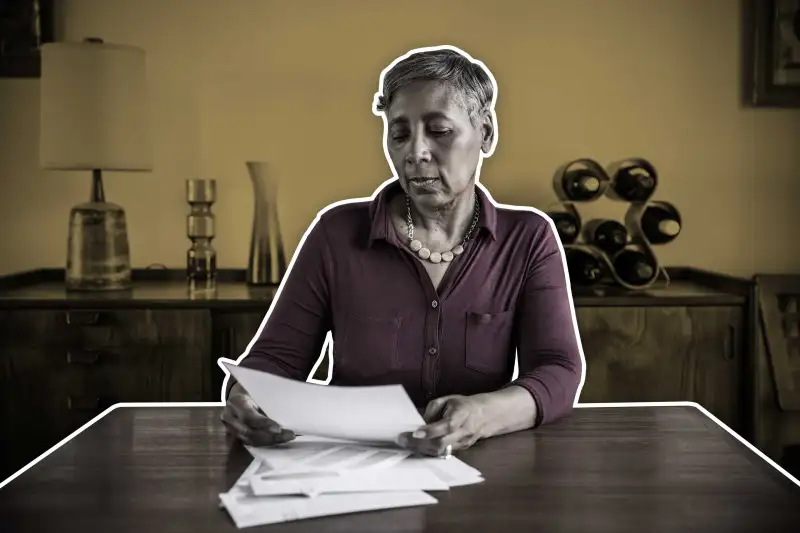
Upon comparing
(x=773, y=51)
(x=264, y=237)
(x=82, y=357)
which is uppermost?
(x=773, y=51)

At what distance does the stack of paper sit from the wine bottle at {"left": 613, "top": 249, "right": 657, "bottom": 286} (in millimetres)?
1813

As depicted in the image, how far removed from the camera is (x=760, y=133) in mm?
3459

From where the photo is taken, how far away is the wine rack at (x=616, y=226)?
3137 millimetres

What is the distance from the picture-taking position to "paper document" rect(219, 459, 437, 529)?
1.21m

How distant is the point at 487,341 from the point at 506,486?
64 centimetres

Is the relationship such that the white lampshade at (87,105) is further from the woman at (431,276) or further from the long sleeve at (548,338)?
the long sleeve at (548,338)

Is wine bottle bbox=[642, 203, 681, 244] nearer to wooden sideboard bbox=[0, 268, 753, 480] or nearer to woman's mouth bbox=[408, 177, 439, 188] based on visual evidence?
wooden sideboard bbox=[0, 268, 753, 480]

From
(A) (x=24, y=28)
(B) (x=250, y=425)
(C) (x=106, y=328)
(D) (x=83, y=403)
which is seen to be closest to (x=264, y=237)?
(C) (x=106, y=328)

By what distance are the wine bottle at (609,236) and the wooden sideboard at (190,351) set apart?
208mm

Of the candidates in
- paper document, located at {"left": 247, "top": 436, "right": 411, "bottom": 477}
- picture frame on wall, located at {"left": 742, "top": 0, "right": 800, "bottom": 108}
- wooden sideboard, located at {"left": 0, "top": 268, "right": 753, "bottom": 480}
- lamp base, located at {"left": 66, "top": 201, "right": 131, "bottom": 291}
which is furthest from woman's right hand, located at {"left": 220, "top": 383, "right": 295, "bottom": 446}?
picture frame on wall, located at {"left": 742, "top": 0, "right": 800, "bottom": 108}

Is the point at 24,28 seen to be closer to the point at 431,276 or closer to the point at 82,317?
the point at 82,317

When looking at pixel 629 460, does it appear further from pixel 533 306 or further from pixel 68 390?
pixel 68 390

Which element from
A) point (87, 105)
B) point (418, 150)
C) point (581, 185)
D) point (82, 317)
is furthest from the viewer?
point (581, 185)

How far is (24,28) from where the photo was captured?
3.36 m
